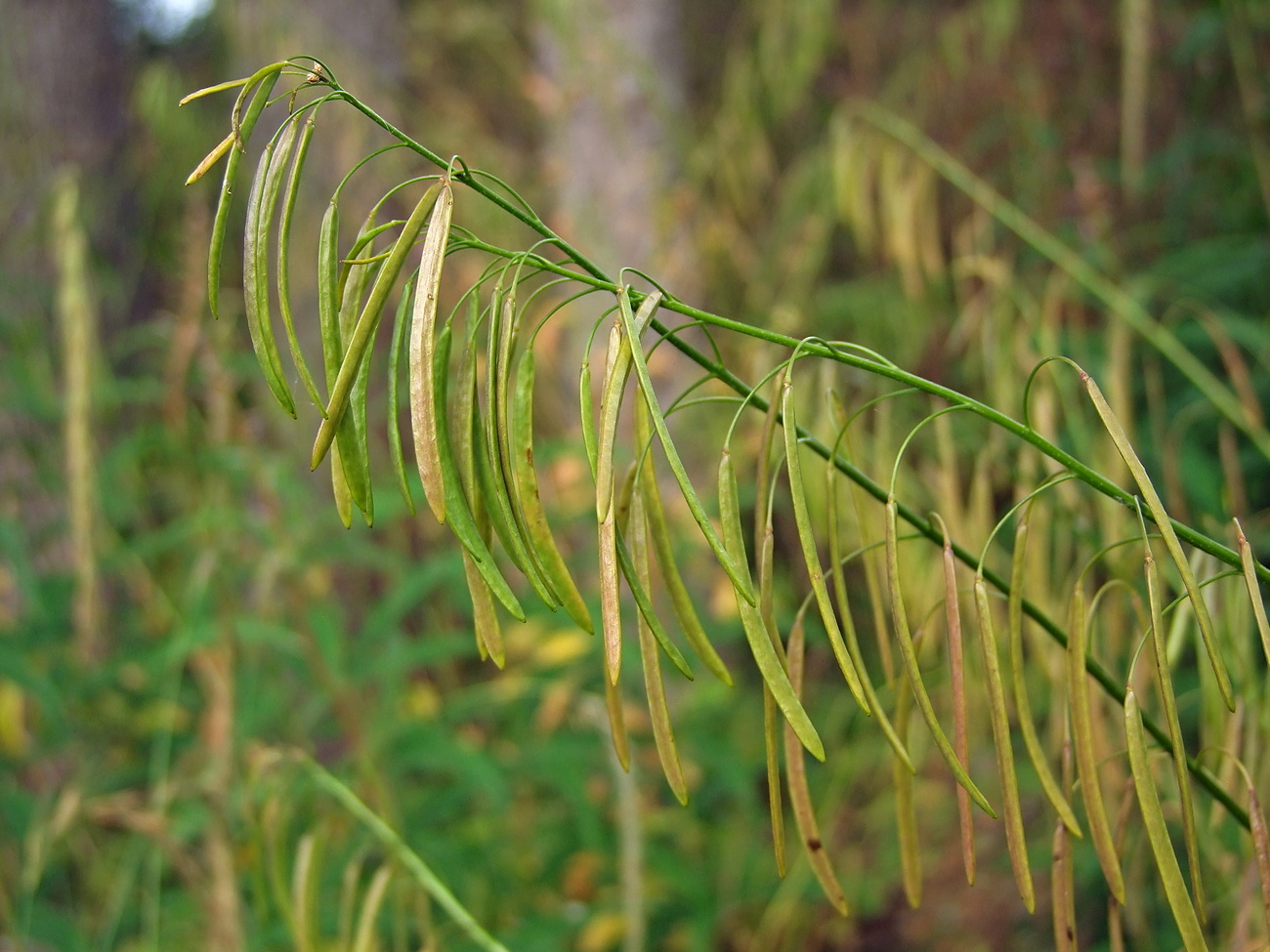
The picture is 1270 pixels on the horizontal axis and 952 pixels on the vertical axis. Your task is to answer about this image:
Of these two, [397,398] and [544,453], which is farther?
[544,453]

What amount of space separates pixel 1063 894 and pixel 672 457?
33 cm

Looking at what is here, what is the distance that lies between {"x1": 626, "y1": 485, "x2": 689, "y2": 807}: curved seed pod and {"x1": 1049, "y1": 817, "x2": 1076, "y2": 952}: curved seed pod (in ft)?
0.68

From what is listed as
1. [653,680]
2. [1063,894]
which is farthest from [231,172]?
[1063,894]

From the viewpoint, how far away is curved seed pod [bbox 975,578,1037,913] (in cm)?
46

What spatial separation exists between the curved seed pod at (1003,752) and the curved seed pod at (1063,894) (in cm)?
6

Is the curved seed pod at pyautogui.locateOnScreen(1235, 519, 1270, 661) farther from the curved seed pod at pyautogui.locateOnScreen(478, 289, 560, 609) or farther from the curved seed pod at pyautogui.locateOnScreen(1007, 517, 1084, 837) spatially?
the curved seed pod at pyautogui.locateOnScreen(478, 289, 560, 609)

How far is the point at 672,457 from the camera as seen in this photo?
387 millimetres

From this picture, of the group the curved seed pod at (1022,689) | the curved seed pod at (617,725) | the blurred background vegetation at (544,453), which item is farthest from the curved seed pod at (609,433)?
the blurred background vegetation at (544,453)

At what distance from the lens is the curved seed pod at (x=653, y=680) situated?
17.6 inches

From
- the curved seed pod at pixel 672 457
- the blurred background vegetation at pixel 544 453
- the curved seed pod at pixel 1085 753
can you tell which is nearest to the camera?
the curved seed pod at pixel 672 457

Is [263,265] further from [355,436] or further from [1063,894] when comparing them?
[1063,894]

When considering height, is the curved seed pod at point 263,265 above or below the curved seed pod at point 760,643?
above

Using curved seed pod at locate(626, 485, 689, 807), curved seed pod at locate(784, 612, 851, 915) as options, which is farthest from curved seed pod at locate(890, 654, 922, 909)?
curved seed pod at locate(626, 485, 689, 807)

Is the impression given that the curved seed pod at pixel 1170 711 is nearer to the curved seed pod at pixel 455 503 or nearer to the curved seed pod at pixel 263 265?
the curved seed pod at pixel 455 503
